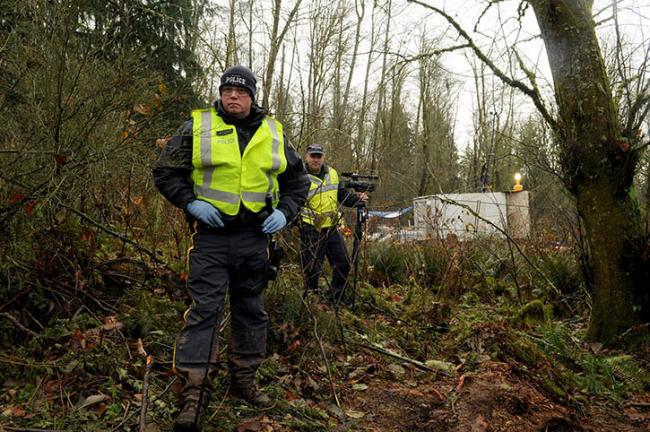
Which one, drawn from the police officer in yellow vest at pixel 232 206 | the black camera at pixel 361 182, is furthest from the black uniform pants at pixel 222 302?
the black camera at pixel 361 182

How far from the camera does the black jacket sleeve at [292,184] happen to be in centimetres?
335

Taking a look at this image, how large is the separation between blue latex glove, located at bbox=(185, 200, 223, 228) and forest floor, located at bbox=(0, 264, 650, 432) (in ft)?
3.03

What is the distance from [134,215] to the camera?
A: 4.30 metres

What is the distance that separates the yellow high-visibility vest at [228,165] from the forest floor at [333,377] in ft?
3.18

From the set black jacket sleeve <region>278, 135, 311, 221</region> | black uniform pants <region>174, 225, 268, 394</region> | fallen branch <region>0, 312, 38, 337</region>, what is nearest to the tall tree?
black jacket sleeve <region>278, 135, 311, 221</region>

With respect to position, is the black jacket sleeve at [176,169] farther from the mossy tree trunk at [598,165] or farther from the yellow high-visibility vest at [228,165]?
the mossy tree trunk at [598,165]

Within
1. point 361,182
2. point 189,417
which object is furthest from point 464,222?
point 189,417

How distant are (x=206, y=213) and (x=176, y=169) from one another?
1.27ft

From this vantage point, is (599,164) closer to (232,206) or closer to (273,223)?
(273,223)

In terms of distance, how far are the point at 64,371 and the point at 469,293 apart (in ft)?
16.2

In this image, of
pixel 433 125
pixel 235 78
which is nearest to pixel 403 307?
pixel 235 78

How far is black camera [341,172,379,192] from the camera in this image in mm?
6004

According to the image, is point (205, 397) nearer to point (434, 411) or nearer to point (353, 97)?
point (434, 411)

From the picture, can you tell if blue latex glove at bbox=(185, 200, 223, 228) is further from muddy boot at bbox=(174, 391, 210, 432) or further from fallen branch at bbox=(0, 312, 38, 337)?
fallen branch at bbox=(0, 312, 38, 337)
